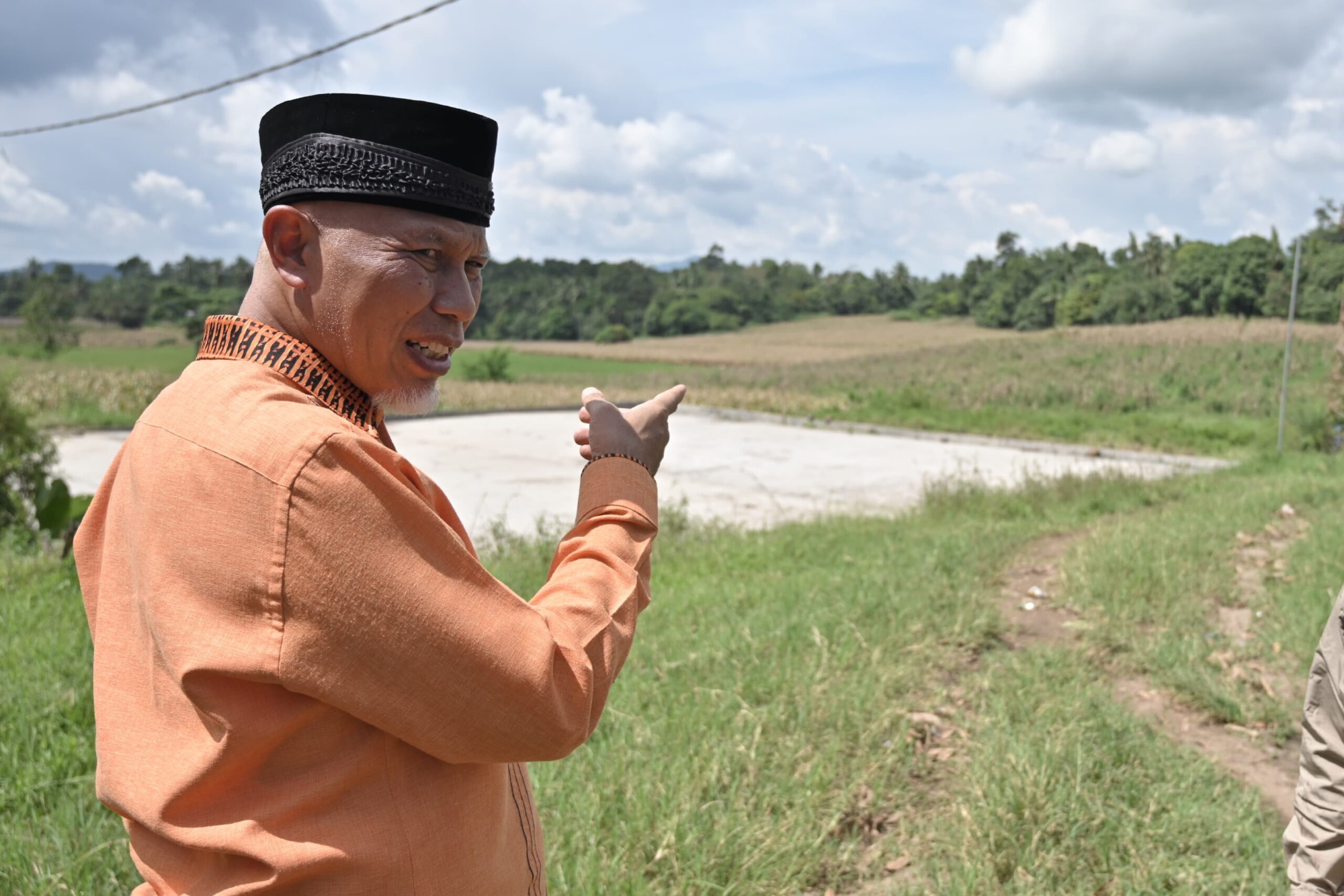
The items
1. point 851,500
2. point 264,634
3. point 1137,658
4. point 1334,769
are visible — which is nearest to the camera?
point 264,634

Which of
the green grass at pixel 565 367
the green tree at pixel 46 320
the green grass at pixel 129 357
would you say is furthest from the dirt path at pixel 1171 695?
the green tree at pixel 46 320

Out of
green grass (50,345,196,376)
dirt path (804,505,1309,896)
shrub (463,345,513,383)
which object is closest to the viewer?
dirt path (804,505,1309,896)

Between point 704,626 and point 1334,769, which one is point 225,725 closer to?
point 1334,769

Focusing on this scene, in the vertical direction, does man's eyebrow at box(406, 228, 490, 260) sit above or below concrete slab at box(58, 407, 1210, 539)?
above

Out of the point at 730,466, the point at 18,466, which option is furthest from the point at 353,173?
the point at 730,466

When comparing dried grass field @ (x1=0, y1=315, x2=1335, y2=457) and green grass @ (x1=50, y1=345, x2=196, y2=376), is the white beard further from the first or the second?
green grass @ (x1=50, y1=345, x2=196, y2=376)

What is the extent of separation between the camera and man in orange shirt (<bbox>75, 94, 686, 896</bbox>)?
1.16m

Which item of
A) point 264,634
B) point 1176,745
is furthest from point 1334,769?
point 1176,745

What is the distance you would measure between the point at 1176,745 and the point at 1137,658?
922mm

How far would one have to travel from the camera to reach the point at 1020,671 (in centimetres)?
482

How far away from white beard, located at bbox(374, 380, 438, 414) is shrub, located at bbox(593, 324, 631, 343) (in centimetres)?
7634

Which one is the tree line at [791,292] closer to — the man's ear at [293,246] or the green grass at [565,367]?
the green grass at [565,367]

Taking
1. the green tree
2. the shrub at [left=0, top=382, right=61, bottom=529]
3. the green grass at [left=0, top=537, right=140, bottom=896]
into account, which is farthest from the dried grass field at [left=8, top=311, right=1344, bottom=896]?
the green tree

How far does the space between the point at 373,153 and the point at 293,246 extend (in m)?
0.17
